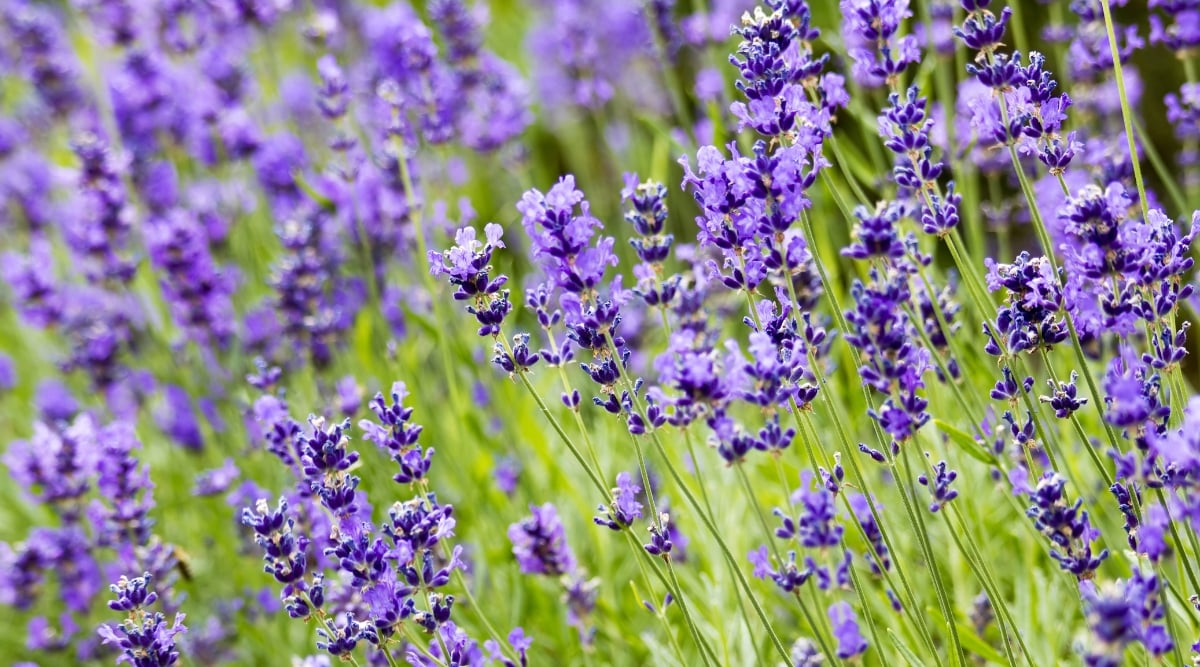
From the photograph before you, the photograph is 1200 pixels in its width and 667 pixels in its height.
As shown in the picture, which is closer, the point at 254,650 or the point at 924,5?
the point at 924,5

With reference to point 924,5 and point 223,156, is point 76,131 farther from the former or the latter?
point 924,5

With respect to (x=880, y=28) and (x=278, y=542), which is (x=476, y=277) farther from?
(x=880, y=28)

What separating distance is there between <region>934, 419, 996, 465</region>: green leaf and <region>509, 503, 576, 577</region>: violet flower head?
0.93 m

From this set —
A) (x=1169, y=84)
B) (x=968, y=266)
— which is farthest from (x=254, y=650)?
(x=1169, y=84)

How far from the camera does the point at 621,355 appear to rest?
6.51ft

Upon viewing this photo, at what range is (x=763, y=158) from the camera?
1726 millimetres

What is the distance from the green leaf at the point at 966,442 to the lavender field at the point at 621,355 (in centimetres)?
4

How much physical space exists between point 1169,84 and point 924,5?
1897 mm

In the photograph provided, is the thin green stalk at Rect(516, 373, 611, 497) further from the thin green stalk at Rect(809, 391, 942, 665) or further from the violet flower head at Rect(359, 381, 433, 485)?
the thin green stalk at Rect(809, 391, 942, 665)

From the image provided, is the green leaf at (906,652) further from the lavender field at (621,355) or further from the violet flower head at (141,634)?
the violet flower head at (141,634)

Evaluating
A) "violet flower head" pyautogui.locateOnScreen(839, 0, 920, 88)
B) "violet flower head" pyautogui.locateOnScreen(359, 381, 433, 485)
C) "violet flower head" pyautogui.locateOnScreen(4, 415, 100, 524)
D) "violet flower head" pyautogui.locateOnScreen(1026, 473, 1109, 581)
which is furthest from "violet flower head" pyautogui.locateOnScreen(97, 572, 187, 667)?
"violet flower head" pyautogui.locateOnScreen(839, 0, 920, 88)

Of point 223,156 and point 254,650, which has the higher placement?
point 223,156

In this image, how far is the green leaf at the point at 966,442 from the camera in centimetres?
198

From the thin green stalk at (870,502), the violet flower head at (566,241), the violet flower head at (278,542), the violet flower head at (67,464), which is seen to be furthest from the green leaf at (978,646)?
the violet flower head at (67,464)
